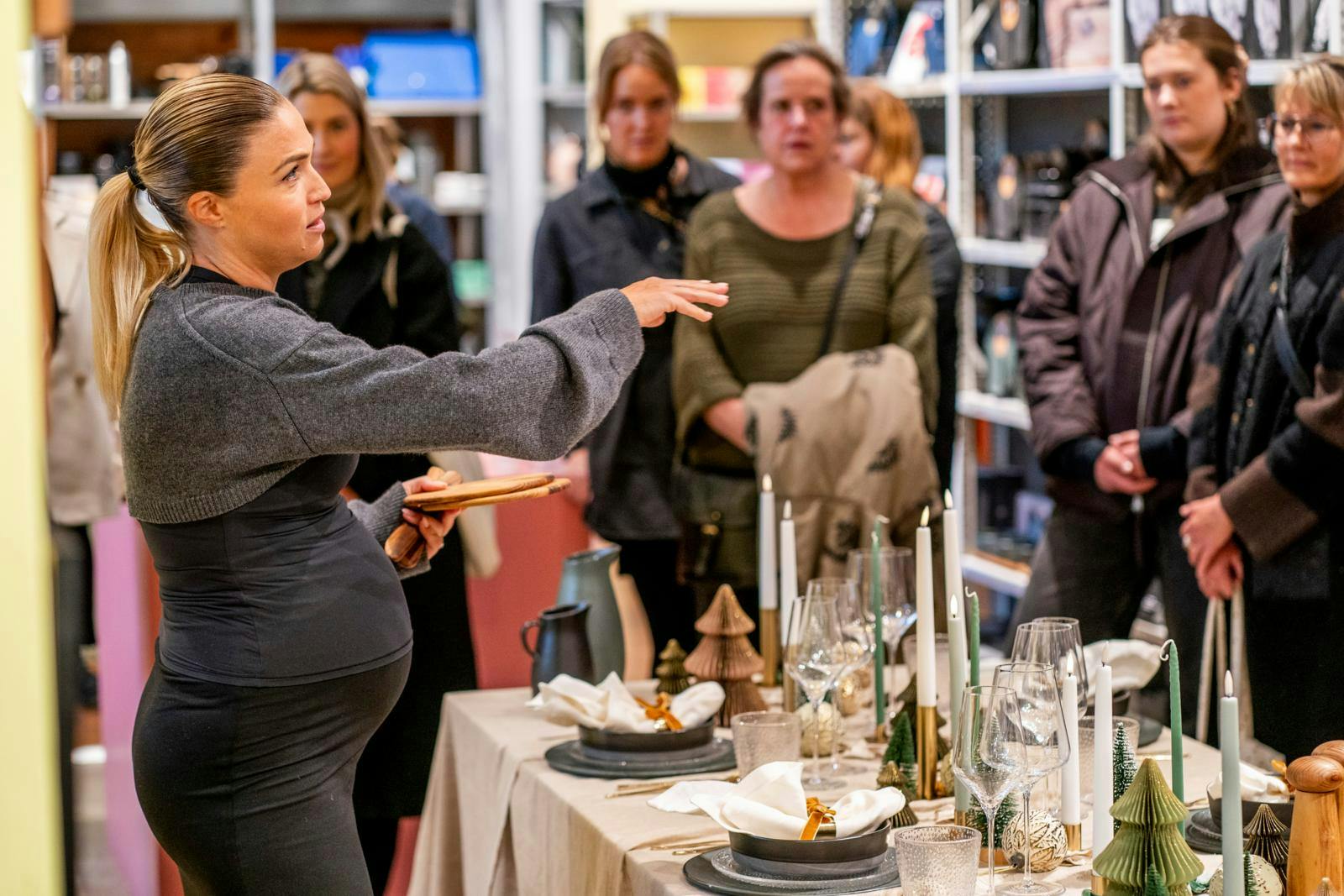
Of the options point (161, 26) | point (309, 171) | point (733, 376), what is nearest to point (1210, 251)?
point (733, 376)

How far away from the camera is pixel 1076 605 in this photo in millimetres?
3105

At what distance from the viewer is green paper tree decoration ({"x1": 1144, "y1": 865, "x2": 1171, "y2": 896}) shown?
1.39 m

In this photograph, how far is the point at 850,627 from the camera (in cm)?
201

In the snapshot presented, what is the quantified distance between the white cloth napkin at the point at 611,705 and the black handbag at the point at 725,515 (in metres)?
0.86

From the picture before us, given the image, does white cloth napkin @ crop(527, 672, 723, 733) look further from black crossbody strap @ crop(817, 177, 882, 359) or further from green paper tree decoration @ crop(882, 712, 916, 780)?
black crossbody strap @ crop(817, 177, 882, 359)

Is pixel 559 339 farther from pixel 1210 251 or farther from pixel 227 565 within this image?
pixel 1210 251

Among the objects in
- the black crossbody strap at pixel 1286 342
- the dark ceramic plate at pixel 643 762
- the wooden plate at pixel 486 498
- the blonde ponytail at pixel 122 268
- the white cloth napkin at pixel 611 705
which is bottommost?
the dark ceramic plate at pixel 643 762

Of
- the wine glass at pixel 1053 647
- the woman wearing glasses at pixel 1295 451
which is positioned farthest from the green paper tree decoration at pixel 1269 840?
the woman wearing glasses at pixel 1295 451

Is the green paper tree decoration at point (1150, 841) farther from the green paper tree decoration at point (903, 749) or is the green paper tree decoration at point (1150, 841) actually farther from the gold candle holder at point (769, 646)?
the gold candle holder at point (769, 646)

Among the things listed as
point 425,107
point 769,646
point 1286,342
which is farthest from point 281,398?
point 425,107

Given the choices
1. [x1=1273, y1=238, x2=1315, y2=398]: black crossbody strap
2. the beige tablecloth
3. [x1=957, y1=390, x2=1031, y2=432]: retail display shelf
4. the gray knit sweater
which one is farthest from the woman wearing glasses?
[x1=957, y1=390, x2=1031, y2=432]: retail display shelf

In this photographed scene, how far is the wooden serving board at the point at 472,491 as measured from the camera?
1774mm

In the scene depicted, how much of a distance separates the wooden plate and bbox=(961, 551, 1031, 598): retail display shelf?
295 cm

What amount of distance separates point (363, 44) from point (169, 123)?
212 inches
